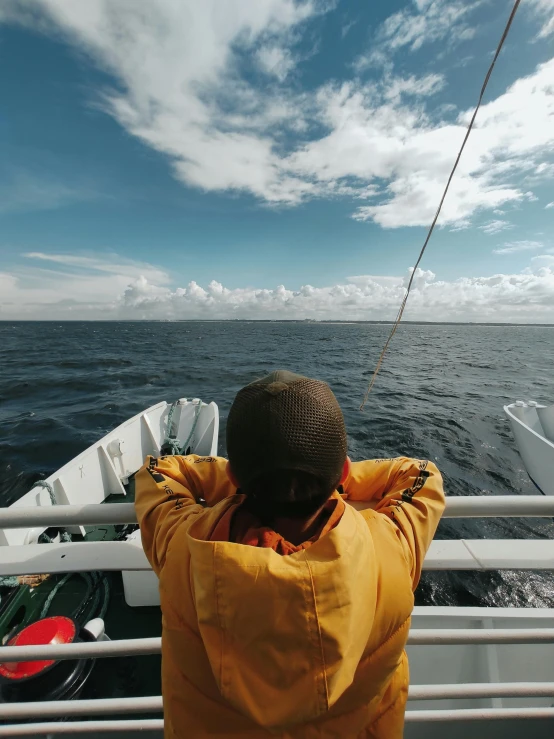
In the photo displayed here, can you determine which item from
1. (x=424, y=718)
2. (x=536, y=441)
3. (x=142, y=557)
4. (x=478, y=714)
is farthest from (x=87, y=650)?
(x=536, y=441)

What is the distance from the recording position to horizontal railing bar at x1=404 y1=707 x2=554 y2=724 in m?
1.51

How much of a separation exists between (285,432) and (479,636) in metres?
1.28

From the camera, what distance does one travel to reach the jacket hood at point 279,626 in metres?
0.81

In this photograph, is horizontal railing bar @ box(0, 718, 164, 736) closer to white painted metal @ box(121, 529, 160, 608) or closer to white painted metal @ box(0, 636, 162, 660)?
white painted metal @ box(0, 636, 162, 660)

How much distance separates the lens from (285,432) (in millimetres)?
946

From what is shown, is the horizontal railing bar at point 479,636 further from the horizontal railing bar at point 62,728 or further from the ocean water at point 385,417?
the ocean water at point 385,417

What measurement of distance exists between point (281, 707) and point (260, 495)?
1.59 ft

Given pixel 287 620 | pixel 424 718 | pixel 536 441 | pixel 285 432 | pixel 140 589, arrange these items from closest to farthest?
pixel 287 620 → pixel 285 432 → pixel 424 718 → pixel 140 589 → pixel 536 441

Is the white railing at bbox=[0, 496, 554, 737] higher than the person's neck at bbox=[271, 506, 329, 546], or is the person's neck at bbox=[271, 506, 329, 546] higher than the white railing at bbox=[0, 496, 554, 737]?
the person's neck at bbox=[271, 506, 329, 546]

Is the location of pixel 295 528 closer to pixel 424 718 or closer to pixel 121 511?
pixel 121 511

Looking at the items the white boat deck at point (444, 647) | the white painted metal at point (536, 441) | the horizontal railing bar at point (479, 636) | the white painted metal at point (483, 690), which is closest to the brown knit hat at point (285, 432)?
the white boat deck at point (444, 647)

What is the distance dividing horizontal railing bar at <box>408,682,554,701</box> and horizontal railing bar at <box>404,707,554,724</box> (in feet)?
0.37

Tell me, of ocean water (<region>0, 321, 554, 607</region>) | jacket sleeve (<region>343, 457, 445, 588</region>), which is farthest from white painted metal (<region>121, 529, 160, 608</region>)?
ocean water (<region>0, 321, 554, 607</region>)

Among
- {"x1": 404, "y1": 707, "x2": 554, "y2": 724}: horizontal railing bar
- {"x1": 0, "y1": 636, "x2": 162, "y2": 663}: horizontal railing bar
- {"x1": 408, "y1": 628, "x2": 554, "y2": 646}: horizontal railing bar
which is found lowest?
{"x1": 404, "y1": 707, "x2": 554, "y2": 724}: horizontal railing bar
